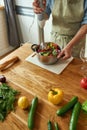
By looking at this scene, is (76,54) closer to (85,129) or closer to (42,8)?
(42,8)

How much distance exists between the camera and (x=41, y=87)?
3.20 feet

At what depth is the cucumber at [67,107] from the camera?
80 centimetres

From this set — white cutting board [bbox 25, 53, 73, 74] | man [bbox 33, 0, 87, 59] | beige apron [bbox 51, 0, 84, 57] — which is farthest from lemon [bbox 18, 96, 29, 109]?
beige apron [bbox 51, 0, 84, 57]

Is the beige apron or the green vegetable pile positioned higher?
the beige apron

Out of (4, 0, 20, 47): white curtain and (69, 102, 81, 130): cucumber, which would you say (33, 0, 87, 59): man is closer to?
(69, 102, 81, 130): cucumber

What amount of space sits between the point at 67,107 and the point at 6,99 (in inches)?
12.0

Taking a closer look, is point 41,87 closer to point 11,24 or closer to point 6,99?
point 6,99

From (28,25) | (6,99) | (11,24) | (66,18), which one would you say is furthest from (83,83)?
(11,24)

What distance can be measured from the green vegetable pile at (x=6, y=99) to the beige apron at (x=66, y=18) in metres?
0.68

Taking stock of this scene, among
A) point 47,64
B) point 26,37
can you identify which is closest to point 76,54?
point 47,64

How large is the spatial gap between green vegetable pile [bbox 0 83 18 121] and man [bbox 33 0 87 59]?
1.69ft

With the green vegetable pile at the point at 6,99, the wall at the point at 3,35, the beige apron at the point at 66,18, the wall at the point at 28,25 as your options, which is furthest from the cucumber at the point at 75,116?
the wall at the point at 3,35

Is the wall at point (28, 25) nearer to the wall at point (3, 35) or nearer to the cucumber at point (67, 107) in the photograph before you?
the wall at point (3, 35)

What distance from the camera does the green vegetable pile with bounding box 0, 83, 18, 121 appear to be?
84 cm
